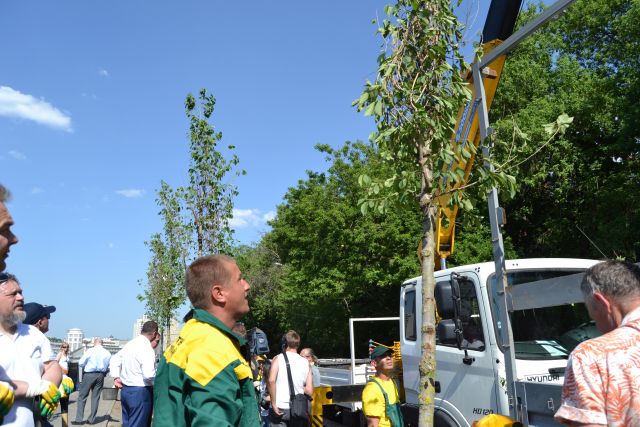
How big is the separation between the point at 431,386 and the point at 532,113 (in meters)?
20.2

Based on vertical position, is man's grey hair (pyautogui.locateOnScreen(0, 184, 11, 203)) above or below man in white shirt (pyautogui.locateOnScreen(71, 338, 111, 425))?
above

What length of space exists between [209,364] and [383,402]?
→ 12.7 feet

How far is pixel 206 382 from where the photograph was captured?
219 cm

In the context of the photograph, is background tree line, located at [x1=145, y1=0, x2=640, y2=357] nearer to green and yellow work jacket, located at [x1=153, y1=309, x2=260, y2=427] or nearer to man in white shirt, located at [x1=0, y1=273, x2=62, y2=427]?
man in white shirt, located at [x1=0, y1=273, x2=62, y2=427]

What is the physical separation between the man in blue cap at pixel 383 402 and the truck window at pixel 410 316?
0.89 m

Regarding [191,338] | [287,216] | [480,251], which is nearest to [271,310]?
[287,216]

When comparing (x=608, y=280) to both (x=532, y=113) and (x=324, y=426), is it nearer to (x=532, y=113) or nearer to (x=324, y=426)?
(x=324, y=426)

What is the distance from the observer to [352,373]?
32.0 ft

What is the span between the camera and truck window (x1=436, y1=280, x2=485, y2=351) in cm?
533

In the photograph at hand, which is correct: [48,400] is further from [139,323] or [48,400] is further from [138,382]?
[139,323]

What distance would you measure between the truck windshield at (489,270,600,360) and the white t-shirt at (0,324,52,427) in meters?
3.80

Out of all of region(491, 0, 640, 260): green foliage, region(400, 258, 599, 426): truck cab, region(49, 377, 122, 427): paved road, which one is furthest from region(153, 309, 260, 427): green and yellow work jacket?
region(491, 0, 640, 260): green foliage

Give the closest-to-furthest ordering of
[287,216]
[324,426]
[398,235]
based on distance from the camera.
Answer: [324,426] < [398,235] < [287,216]

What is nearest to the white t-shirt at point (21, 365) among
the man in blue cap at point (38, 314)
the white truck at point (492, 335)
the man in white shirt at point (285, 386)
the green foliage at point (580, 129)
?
the man in blue cap at point (38, 314)
